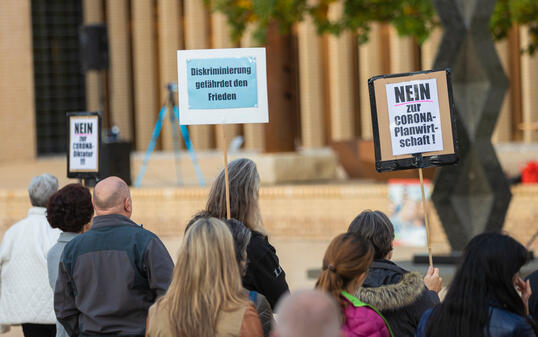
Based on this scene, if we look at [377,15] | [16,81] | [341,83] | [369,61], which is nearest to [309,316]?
[377,15]

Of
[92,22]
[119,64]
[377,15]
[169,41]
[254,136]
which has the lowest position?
[254,136]

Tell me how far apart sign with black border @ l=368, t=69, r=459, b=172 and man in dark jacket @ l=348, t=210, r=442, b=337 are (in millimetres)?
1584

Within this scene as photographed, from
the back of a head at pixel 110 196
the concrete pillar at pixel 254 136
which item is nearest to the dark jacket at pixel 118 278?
the back of a head at pixel 110 196

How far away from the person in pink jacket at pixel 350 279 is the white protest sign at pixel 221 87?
223 centimetres

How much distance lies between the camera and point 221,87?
225 inches

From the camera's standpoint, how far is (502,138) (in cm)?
2425

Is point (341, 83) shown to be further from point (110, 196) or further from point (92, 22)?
point (110, 196)

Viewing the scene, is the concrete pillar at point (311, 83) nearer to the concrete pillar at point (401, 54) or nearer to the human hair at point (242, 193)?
the concrete pillar at point (401, 54)

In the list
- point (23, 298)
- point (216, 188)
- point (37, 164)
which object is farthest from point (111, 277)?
point (37, 164)

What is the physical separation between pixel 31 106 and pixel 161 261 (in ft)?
80.6

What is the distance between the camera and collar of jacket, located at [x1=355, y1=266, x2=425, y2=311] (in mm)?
4059

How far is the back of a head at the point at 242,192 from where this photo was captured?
4719mm

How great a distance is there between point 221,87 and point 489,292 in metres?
2.78

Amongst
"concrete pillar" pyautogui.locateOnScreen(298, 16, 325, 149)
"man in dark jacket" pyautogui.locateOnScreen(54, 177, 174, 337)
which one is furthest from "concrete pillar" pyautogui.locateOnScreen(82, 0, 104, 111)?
"man in dark jacket" pyautogui.locateOnScreen(54, 177, 174, 337)
